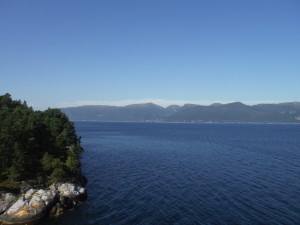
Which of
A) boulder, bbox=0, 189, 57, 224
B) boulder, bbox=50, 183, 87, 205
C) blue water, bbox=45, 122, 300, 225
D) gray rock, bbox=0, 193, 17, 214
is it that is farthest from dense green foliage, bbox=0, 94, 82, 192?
blue water, bbox=45, 122, 300, 225

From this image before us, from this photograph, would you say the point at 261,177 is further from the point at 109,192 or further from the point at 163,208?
the point at 109,192

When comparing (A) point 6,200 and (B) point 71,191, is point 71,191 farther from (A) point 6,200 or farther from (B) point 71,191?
(A) point 6,200

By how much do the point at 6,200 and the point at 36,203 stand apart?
16.7ft

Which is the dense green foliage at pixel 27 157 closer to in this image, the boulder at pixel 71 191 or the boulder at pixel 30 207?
the boulder at pixel 71 191

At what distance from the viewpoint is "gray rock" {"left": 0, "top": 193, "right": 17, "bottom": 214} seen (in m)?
41.7

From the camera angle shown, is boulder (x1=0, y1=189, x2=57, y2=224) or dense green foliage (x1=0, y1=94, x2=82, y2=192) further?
dense green foliage (x1=0, y1=94, x2=82, y2=192)

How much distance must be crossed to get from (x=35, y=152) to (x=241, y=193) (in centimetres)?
4766

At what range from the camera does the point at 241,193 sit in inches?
2119

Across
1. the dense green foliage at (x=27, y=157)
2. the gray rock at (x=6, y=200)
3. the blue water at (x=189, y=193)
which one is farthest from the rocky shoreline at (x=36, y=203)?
the dense green foliage at (x=27, y=157)

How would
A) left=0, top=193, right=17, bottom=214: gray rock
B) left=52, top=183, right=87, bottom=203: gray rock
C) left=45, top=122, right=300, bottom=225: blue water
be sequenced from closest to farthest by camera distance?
left=0, top=193, right=17, bottom=214: gray rock
left=45, top=122, right=300, bottom=225: blue water
left=52, top=183, right=87, bottom=203: gray rock

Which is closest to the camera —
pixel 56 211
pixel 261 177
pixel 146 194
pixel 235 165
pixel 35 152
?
pixel 56 211

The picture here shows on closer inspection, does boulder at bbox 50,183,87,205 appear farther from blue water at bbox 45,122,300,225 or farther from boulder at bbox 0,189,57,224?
boulder at bbox 0,189,57,224

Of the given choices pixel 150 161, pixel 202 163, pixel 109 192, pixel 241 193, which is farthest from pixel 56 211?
pixel 202 163

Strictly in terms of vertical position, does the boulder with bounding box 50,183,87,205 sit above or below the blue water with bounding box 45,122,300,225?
above
